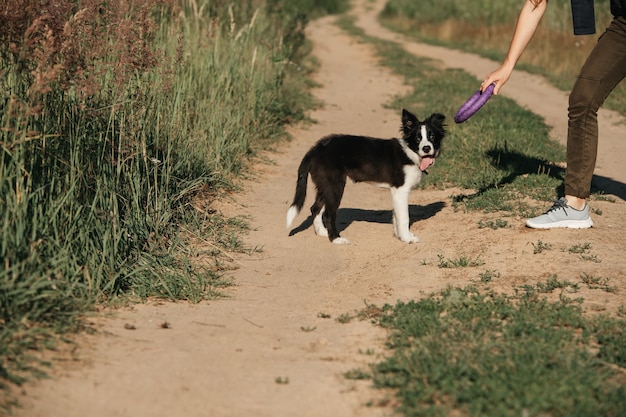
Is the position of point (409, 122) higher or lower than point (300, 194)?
higher

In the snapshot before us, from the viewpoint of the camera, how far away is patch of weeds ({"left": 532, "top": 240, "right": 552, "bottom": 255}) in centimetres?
611

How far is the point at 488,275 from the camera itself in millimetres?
5648

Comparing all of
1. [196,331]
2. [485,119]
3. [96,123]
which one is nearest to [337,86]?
[485,119]

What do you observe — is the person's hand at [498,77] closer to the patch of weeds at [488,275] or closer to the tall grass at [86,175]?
the patch of weeds at [488,275]

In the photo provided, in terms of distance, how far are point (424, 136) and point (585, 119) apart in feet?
4.47

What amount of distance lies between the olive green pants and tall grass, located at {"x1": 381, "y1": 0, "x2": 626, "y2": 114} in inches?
281

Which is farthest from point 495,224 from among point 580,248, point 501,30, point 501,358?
point 501,30

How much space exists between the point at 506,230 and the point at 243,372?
3.28 meters

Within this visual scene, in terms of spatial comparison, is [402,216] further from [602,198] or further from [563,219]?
[602,198]

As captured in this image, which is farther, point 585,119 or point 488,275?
point 585,119

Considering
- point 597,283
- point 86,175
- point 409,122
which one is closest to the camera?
point 597,283

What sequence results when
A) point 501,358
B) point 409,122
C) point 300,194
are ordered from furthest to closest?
point 409,122 < point 300,194 < point 501,358

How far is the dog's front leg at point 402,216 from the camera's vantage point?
6.91 meters

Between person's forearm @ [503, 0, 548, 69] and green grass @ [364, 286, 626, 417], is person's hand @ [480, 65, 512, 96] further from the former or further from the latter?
green grass @ [364, 286, 626, 417]
